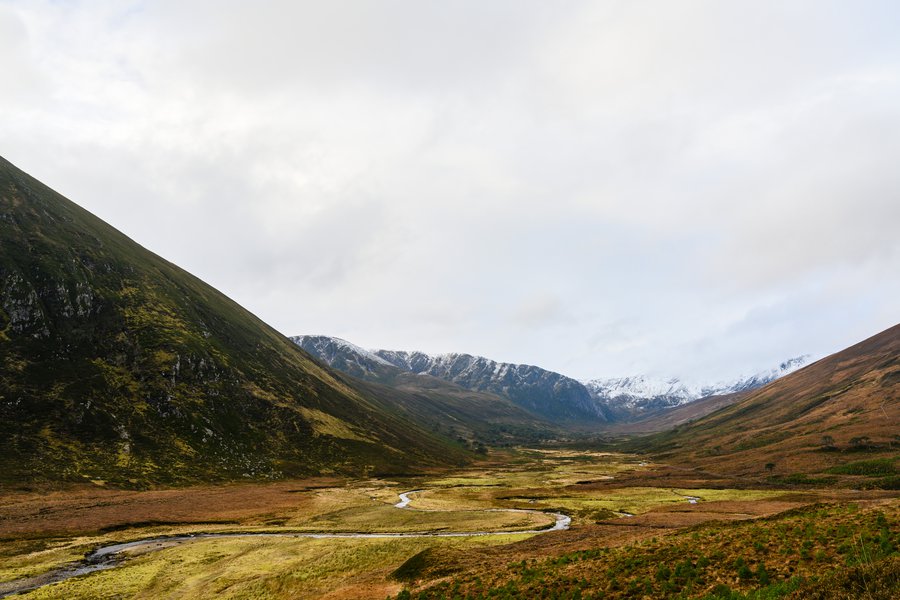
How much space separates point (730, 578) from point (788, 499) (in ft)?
220

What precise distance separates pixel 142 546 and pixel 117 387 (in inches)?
3873

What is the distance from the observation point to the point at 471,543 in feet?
181

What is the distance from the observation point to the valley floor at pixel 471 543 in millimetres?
27594

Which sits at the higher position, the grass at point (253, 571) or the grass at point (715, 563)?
the grass at point (715, 563)

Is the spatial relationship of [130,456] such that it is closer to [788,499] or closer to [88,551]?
[88,551]

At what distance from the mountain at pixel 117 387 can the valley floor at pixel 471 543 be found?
22.0 m

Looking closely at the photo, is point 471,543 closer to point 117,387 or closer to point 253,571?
point 253,571

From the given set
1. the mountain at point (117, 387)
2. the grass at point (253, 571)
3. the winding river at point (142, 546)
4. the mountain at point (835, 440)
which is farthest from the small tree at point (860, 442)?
the mountain at point (117, 387)

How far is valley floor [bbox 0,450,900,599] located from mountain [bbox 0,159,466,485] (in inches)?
864

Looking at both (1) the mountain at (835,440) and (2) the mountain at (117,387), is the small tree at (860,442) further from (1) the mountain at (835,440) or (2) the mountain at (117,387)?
(2) the mountain at (117,387)

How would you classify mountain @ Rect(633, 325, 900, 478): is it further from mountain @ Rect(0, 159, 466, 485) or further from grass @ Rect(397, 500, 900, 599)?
mountain @ Rect(0, 159, 466, 485)

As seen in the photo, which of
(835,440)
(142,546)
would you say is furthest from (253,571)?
(835,440)

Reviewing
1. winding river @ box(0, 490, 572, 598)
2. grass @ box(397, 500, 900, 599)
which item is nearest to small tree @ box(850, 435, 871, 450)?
winding river @ box(0, 490, 572, 598)

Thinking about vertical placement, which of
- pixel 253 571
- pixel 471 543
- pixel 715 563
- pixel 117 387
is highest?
pixel 117 387
